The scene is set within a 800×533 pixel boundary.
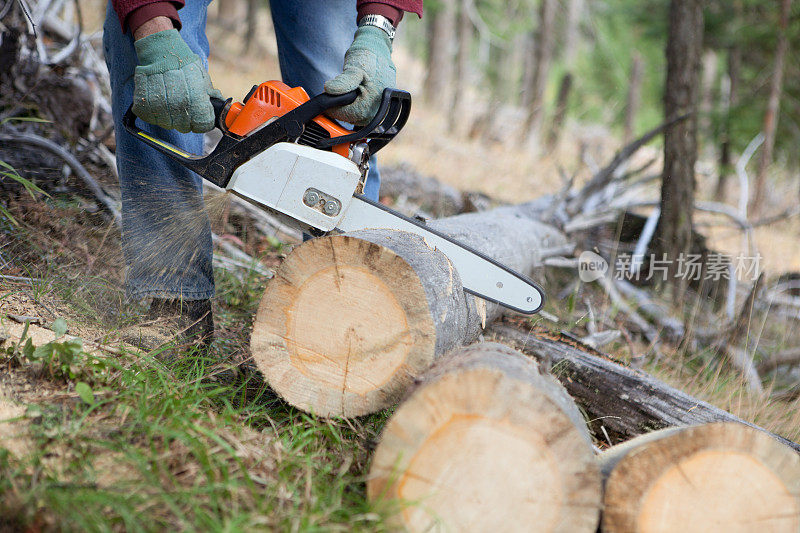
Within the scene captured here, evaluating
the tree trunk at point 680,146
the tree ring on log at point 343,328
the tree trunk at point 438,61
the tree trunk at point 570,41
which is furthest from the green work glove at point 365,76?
the tree trunk at point 570,41

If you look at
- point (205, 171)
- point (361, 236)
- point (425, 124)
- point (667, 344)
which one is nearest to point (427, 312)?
point (361, 236)

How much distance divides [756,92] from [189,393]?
10.2m

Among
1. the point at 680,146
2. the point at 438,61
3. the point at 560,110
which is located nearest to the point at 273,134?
the point at 680,146

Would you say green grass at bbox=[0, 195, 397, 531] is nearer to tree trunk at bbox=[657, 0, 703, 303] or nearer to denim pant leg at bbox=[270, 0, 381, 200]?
denim pant leg at bbox=[270, 0, 381, 200]

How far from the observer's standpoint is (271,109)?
188 cm

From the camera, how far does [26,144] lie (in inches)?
112

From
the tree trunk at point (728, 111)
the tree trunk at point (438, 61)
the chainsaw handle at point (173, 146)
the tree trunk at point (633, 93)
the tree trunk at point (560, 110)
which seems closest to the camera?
the chainsaw handle at point (173, 146)

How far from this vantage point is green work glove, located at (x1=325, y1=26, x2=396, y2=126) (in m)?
1.87

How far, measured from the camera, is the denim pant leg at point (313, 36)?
2.50 m

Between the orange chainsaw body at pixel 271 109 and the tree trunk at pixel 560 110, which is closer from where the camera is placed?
the orange chainsaw body at pixel 271 109

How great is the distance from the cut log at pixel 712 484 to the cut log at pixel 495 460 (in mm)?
106

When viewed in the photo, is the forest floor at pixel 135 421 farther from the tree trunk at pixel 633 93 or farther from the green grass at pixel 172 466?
the tree trunk at pixel 633 93

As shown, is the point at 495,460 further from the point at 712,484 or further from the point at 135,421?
the point at 135,421

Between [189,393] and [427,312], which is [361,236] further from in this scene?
[189,393]
